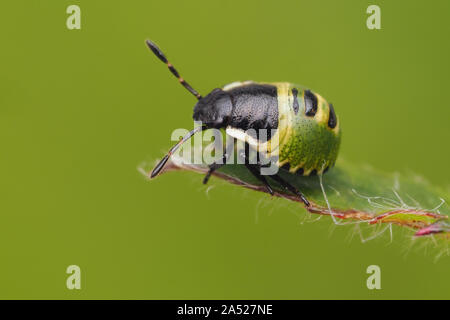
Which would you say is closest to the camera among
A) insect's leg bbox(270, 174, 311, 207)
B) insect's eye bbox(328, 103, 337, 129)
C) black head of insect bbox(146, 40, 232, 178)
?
insect's leg bbox(270, 174, 311, 207)

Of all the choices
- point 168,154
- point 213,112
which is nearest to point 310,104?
point 213,112

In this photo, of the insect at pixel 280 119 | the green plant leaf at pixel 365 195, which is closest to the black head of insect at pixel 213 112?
the insect at pixel 280 119

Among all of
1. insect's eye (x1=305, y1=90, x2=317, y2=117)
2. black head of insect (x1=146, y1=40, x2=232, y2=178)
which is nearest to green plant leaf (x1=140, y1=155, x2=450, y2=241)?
black head of insect (x1=146, y1=40, x2=232, y2=178)

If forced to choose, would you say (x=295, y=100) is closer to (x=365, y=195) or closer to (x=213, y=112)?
(x=213, y=112)

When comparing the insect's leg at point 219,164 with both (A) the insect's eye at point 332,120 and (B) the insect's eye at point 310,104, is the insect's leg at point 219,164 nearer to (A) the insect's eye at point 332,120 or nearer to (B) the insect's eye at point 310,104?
(B) the insect's eye at point 310,104

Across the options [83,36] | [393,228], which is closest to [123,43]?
[83,36]

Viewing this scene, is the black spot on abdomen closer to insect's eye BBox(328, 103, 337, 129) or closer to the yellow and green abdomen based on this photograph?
the yellow and green abdomen

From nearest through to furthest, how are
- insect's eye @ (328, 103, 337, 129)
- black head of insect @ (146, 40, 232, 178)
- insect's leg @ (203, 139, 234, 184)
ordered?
insect's leg @ (203, 139, 234, 184) → black head of insect @ (146, 40, 232, 178) → insect's eye @ (328, 103, 337, 129)
